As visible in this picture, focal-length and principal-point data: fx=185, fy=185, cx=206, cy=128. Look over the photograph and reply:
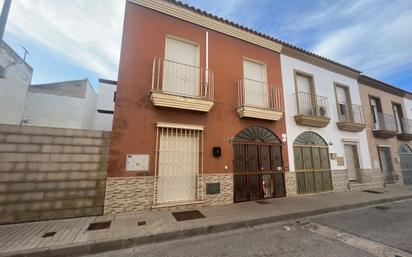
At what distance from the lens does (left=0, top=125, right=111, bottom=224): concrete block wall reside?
4426 millimetres

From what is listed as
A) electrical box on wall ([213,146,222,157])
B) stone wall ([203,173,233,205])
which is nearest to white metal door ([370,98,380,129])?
stone wall ([203,173,233,205])

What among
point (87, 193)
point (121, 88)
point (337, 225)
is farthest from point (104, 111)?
point (337, 225)

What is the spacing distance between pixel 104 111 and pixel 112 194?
7.92 m

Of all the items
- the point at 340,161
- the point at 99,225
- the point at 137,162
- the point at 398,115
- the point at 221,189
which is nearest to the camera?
the point at 99,225

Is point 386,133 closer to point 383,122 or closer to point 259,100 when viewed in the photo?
point 383,122

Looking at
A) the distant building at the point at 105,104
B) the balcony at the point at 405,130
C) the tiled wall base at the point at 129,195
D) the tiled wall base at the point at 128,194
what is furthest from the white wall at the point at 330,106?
the distant building at the point at 105,104

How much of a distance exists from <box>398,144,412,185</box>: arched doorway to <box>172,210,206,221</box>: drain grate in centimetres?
1408

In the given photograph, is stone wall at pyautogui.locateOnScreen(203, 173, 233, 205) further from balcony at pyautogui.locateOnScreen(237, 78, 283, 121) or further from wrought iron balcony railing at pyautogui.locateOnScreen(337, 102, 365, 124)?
wrought iron balcony railing at pyautogui.locateOnScreen(337, 102, 365, 124)

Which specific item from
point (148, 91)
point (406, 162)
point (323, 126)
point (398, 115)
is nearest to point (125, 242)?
point (148, 91)

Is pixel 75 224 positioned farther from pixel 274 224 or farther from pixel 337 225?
pixel 337 225

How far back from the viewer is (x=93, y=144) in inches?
206

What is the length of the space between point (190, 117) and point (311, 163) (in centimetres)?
613

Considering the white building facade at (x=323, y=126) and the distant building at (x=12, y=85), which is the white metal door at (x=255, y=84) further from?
the distant building at (x=12, y=85)

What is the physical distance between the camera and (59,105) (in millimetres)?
11203
